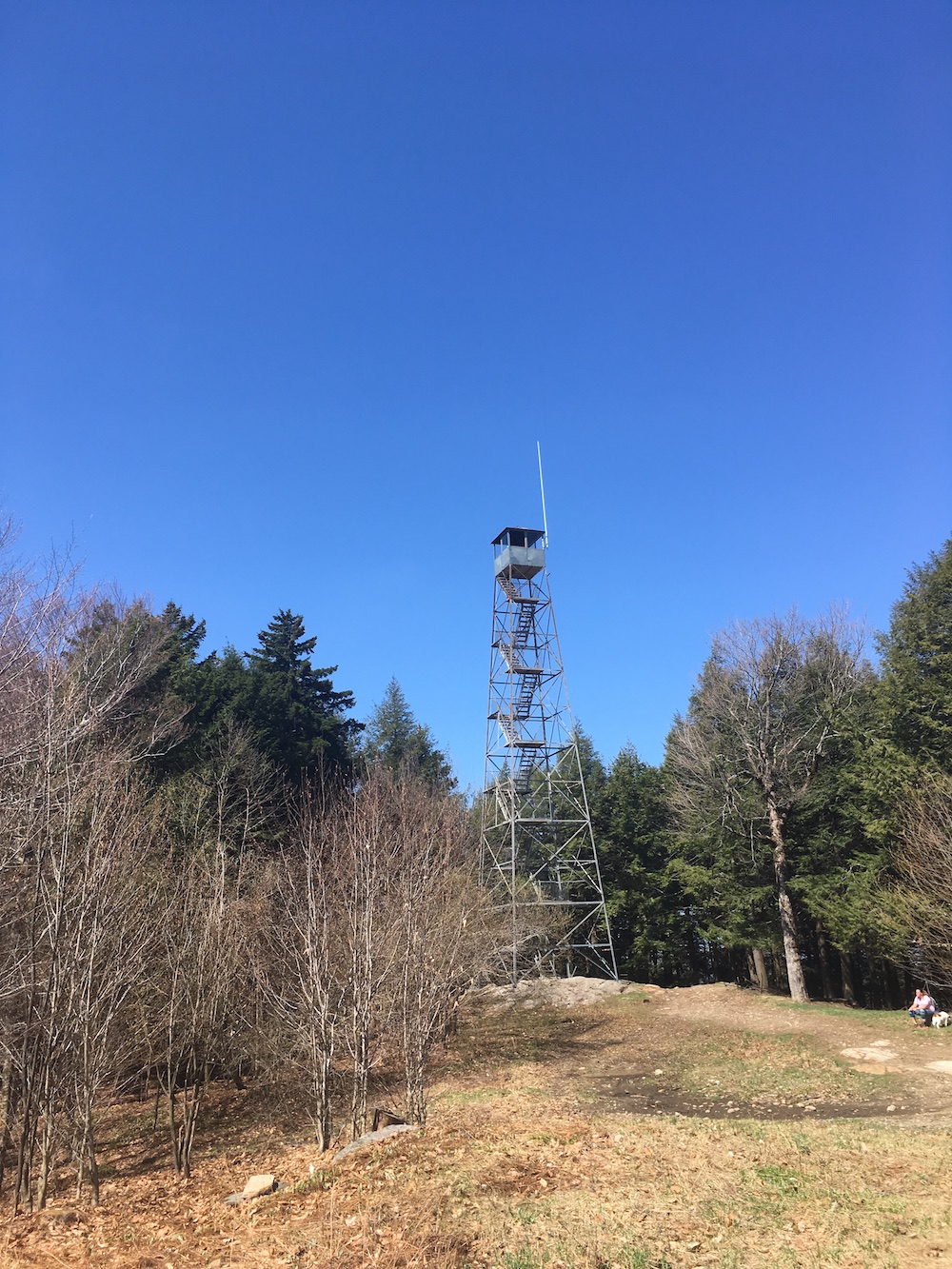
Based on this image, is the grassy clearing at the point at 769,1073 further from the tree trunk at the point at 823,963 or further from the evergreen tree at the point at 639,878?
the evergreen tree at the point at 639,878

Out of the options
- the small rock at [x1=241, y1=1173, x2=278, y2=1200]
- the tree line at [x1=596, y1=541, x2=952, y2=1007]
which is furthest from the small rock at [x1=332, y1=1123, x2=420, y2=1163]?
the tree line at [x1=596, y1=541, x2=952, y2=1007]

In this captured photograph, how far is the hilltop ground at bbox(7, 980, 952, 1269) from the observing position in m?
Answer: 6.40

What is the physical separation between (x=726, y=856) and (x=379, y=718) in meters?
20.8

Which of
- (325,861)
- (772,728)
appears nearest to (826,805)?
(772,728)

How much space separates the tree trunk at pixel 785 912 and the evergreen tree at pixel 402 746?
553 inches

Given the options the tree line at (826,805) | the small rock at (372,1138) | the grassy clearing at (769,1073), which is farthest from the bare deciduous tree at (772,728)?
the small rock at (372,1138)

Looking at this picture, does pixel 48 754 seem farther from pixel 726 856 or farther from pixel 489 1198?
pixel 726 856

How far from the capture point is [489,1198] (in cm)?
733

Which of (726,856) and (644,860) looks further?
(644,860)

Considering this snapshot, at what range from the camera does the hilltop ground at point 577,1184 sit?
6402mm

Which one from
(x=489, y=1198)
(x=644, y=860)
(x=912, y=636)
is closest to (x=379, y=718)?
(x=644, y=860)

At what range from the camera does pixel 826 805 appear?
2517 centimetres

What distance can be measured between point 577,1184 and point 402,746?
32183 millimetres

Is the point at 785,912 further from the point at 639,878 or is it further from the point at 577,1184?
the point at 577,1184
